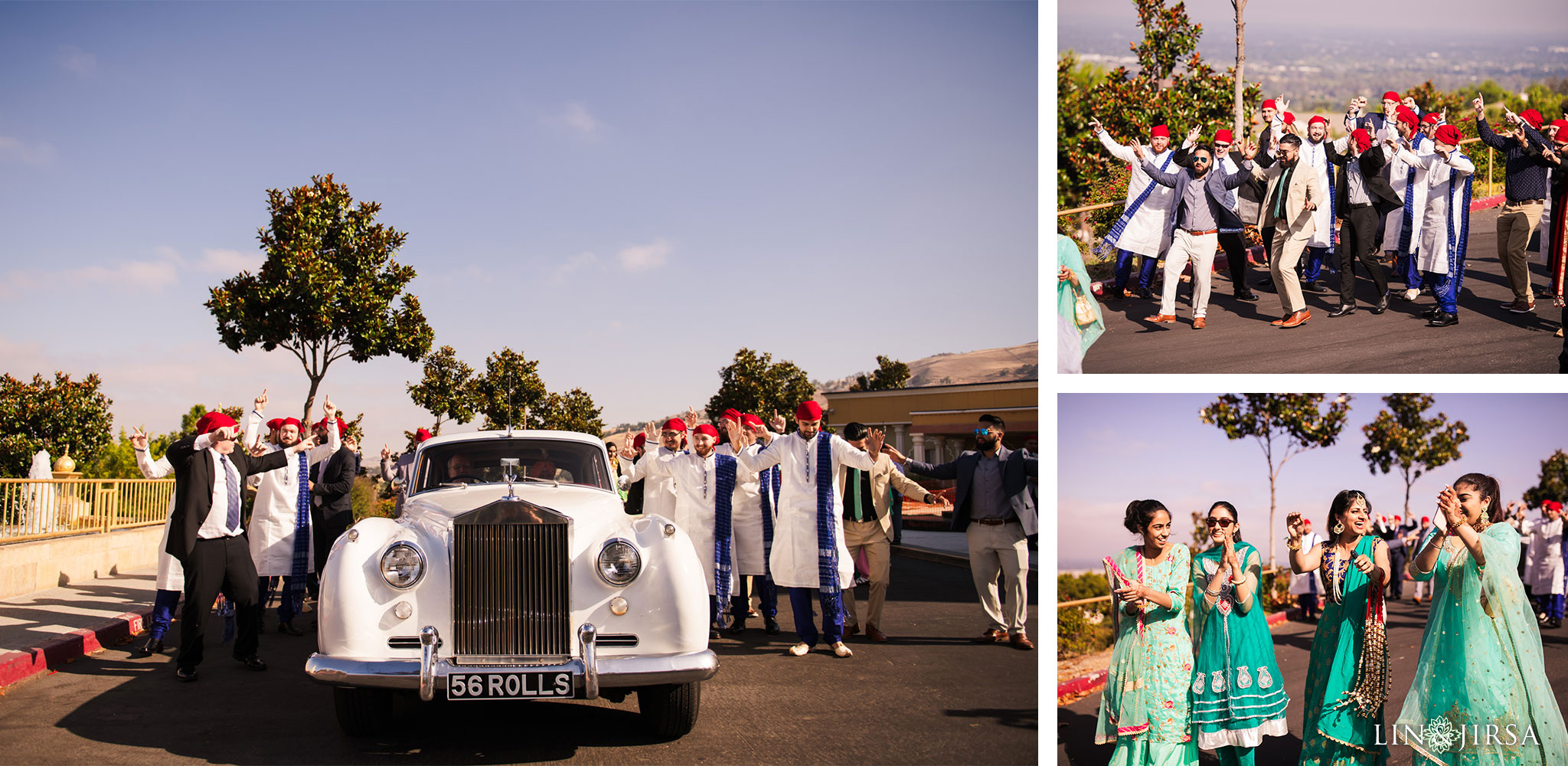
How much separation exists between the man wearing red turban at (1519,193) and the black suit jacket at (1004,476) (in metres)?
3.64

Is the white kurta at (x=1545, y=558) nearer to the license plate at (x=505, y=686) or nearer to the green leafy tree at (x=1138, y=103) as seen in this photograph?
the green leafy tree at (x=1138, y=103)

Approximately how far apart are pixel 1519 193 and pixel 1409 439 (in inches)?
61.7

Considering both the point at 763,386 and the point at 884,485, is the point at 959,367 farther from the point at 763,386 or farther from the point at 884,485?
the point at 884,485

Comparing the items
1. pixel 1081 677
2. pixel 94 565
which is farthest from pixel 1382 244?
pixel 94 565

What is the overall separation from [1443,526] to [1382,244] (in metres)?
1.79

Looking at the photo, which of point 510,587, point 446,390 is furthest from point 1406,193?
point 446,390

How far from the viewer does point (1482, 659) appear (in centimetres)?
441

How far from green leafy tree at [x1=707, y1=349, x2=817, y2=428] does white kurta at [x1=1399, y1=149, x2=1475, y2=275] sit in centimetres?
3844

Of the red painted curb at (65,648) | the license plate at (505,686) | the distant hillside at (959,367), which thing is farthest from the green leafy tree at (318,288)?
the distant hillside at (959,367)

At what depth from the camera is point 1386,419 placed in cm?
501

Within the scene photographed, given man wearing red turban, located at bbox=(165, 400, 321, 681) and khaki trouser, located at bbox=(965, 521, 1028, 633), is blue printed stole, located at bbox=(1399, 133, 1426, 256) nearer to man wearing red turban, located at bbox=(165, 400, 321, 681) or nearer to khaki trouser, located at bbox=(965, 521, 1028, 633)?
khaki trouser, located at bbox=(965, 521, 1028, 633)

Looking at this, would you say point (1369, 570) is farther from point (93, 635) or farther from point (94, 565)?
point (94, 565)

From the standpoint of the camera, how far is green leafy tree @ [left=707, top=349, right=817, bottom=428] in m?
44.9

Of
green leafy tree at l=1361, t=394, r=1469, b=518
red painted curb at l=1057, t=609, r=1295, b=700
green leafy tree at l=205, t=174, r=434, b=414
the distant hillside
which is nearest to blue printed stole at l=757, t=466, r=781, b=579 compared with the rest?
red painted curb at l=1057, t=609, r=1295, b=700
